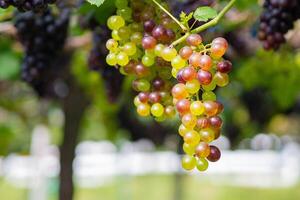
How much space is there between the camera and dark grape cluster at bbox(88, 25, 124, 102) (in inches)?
60.7

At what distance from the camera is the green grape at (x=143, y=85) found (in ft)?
3.50

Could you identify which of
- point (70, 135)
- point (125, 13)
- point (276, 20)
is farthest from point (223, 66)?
point (70, 135)

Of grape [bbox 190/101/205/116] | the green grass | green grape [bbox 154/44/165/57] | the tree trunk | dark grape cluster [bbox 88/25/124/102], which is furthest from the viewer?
the green grass

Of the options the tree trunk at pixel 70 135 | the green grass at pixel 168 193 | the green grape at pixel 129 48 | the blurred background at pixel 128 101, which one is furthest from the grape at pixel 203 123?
the green grass at pixel 168 193

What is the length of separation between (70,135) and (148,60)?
284cm

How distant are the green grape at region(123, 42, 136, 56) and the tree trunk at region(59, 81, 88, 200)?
8.21ft

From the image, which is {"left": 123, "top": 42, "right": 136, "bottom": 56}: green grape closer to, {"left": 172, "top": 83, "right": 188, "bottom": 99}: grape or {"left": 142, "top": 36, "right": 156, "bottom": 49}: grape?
{"left": 142, "top": 36, "right": 156, "bottom": 49}: grape

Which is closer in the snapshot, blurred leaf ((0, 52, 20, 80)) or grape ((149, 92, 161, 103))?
grape ((149, 92, 161, 103))

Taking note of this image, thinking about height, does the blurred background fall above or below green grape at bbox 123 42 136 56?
above

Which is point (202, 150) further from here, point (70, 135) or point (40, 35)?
point (70, 135)

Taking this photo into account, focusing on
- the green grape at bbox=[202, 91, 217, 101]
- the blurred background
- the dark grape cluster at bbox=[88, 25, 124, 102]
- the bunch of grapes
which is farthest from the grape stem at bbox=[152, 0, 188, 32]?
the dark grape cluster at bbox=[88, 25, 124, 102]

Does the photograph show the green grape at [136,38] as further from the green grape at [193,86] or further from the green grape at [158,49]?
the green grape at [193,86]

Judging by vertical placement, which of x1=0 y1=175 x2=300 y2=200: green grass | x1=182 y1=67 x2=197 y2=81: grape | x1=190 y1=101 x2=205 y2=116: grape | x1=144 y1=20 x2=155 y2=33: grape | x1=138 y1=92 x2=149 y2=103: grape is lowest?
x1=190 y1=101 x2=205 y2=116: grape

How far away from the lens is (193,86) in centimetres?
88
